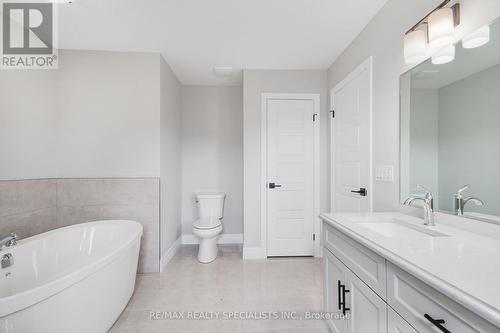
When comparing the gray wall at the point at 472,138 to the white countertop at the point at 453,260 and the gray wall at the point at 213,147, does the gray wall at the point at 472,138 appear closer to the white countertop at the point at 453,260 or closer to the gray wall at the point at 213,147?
the white countertop at the point at 453,260

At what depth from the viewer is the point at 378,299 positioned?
0.98 metres

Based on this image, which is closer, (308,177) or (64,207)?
(64,207)

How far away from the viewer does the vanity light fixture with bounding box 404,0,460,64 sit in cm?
117

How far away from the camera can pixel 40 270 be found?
1.72 metres

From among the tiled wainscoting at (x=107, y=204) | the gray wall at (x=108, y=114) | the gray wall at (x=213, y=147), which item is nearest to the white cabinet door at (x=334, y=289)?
the tiled wainscoting at (x=107, y=204)

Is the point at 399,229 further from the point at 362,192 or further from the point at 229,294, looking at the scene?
the point at 229,294

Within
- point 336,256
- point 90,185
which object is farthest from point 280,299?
point 90,185

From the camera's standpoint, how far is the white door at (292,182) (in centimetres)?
289

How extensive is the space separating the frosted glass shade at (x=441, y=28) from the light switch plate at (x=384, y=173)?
32.1 inches

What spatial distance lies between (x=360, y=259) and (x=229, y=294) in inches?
55.5

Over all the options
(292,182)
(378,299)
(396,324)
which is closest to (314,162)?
(292,182)

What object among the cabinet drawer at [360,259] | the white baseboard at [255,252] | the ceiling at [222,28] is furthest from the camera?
the white baseboard at [255,252]

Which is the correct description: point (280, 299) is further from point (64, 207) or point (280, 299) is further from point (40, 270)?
point (64, 207)

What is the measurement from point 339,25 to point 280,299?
2523 millimetres
